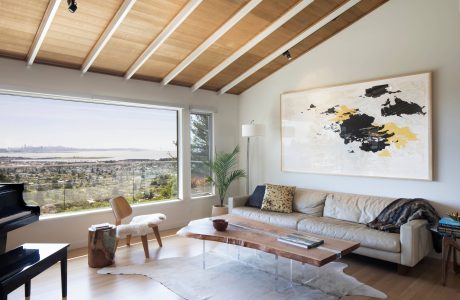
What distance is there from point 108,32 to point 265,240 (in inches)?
114

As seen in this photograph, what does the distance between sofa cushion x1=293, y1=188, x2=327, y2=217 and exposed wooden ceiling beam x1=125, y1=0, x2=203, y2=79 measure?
296 cm

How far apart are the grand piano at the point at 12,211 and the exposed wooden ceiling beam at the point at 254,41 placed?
311 centimetres

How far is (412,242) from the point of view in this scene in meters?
3.10

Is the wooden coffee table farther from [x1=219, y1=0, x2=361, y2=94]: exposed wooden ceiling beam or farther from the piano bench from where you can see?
[x1=219, y1=0, x2=361, y2=94]: exposed wooden ceiling beam

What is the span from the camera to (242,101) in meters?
6.12

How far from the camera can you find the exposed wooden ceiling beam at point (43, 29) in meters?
2.97

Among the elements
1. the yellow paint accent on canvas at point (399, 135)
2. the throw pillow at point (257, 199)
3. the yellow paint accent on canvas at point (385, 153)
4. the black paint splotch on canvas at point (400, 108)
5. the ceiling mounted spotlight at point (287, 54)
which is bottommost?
the throw pillow at point (257, 199)

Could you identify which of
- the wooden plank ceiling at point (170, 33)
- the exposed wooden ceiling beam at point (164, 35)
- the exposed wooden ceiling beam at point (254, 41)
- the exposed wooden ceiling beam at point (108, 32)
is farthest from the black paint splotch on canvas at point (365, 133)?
the exposed wooden ceiling beam at point (108, 32)

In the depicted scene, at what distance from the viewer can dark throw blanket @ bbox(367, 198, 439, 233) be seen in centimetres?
345

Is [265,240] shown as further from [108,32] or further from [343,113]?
[108,32]

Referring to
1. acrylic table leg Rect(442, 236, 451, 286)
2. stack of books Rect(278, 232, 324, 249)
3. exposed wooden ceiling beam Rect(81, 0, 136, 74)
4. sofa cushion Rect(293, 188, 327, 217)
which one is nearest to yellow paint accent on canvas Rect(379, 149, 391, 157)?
sofa cushion Rect(293, 188, 327, 217)

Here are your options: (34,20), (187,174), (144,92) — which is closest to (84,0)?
(34,20)

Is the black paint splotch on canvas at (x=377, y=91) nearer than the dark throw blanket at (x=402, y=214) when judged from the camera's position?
No

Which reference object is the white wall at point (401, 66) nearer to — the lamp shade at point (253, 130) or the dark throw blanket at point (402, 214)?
the dark throw blanket at point (402, 214)
